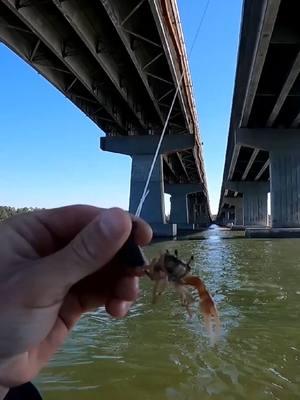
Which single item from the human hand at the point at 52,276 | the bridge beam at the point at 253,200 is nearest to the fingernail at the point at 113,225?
the human hand at the point at 52,276

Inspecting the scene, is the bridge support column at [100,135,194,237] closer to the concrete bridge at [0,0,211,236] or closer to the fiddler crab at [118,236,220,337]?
the concrete bridge at [0,0,211,236]

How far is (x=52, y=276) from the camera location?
Answer: 135cm

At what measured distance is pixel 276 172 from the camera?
3800cm

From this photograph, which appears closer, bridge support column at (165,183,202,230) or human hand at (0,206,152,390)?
human hand at (0,206,152,390)

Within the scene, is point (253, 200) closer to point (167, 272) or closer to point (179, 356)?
point (179, 356)

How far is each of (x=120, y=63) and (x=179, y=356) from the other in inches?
924

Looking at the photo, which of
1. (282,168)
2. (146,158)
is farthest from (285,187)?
(146,158)

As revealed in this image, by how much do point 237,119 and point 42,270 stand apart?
38.2 metres

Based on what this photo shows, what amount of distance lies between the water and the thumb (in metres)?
1.14

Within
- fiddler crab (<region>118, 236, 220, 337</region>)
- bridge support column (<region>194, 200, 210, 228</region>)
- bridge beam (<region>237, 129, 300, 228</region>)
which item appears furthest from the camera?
bridge support column (<region>194, 200, 210, 228</region>)

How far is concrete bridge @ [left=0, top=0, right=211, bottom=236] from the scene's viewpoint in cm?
2081

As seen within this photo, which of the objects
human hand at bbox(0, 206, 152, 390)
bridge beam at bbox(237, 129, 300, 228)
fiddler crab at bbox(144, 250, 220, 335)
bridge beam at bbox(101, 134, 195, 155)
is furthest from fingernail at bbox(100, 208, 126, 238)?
bridge beam at bbox(101, 134, 195, 155)

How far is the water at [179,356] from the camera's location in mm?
4266

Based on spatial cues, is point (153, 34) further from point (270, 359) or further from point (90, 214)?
point (90, 214)
